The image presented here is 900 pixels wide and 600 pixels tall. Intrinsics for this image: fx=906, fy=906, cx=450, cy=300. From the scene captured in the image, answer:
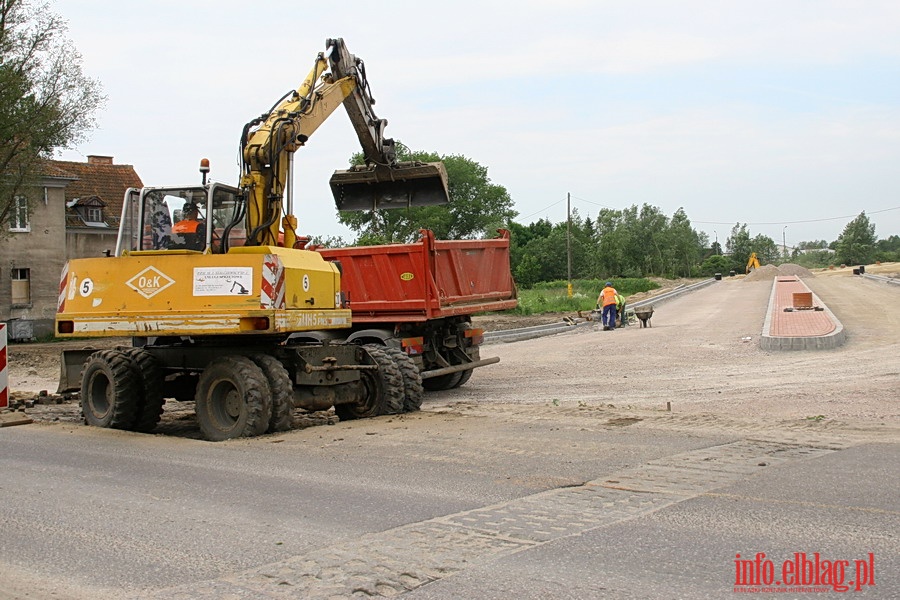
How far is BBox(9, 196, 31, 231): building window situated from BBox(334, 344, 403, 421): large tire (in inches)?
1098

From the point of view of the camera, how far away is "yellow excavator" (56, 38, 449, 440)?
10.3 meters

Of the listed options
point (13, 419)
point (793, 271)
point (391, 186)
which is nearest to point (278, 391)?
point (13, 419)

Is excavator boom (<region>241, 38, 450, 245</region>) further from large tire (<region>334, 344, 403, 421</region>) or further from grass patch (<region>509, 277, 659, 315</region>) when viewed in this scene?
grass patch (<region>509, 277, 659, 315</region>)

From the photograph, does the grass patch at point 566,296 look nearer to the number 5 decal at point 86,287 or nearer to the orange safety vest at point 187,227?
the orange safety vest at point 187,227

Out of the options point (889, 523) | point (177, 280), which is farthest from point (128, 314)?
point (889, 523)

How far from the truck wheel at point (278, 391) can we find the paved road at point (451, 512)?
466 mm

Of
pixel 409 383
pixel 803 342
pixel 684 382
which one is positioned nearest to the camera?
pixel 409 383

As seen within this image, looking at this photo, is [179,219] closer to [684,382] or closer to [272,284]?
[272,284]

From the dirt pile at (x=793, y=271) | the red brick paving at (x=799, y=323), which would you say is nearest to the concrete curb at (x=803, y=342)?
the red brick paving at (x=799, y=323)

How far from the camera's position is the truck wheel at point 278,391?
1049cm

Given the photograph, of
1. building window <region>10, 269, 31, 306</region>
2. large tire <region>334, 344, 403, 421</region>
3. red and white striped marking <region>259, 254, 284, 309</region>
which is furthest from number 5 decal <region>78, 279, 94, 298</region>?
building window <region>10, 269, 31, 306</region>

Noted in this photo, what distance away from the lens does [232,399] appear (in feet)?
35.1

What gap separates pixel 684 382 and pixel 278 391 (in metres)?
8.09

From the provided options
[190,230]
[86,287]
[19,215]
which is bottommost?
[86,287]
